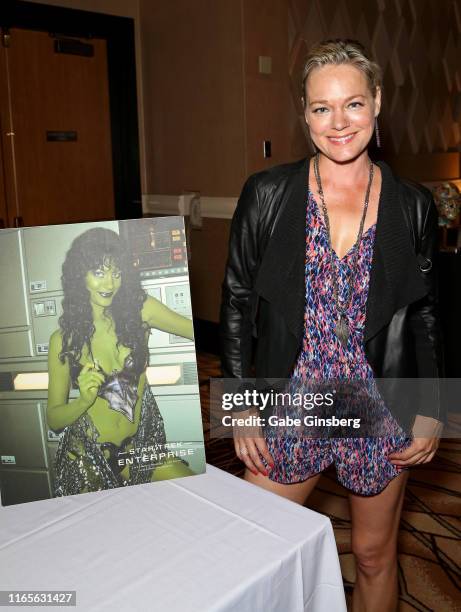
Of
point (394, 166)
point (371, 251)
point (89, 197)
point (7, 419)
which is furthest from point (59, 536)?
point (394, 166)

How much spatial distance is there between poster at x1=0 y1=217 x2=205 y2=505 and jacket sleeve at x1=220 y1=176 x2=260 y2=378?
47 centimetres

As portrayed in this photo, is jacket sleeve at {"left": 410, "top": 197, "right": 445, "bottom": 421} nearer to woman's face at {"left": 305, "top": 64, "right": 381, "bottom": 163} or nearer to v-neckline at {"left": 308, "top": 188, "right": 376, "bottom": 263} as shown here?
v-neckline at {"left": 308, "top": 188, "right": 376, "bottom": 263}

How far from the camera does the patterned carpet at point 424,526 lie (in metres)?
2.10

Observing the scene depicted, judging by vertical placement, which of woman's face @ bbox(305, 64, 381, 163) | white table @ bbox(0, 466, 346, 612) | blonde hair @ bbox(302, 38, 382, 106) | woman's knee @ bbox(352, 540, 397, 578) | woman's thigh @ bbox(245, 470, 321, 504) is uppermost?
blonde hair @ bbox(302, 38, 382, 106)

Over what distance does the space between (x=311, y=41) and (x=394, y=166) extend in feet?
4.48

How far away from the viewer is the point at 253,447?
1.43 metres

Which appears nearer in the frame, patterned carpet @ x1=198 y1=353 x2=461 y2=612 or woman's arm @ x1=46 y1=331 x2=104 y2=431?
woman's arm @ x1=46 y1=331 x2=104 y2=431

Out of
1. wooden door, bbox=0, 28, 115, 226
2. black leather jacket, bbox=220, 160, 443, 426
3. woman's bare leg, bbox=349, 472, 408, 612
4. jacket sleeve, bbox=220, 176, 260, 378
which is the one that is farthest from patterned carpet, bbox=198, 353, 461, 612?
wooden door, bbox=0, 28, 115, 226

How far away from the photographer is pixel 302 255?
1359 millimetres

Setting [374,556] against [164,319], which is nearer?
[164,319]

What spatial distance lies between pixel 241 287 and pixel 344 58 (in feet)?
1.77

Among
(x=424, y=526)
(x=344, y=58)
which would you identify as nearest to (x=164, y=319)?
(x=344, y=58)

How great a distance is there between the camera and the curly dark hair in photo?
3.05ft

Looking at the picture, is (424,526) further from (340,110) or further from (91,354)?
(91,354)
